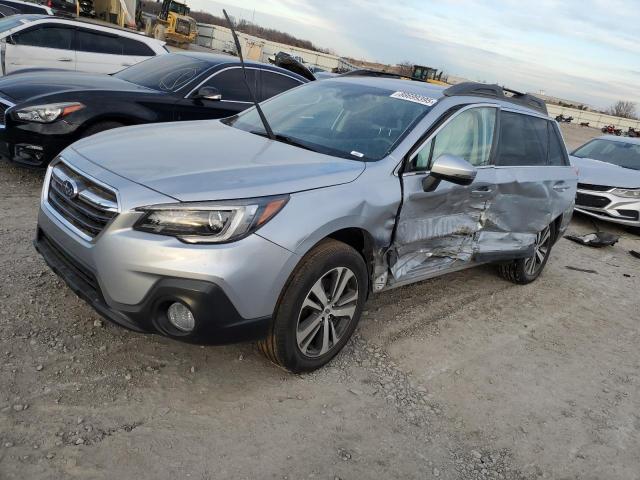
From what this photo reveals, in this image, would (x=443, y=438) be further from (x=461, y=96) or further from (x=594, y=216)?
(x=594, y=216)

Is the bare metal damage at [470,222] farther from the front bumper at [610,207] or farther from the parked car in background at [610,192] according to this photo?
the front bumper at [610,207]

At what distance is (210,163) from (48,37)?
7.57 m

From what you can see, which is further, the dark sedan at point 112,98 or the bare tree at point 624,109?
the bare tree at point 624,109

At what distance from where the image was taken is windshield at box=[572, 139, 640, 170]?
990 cm

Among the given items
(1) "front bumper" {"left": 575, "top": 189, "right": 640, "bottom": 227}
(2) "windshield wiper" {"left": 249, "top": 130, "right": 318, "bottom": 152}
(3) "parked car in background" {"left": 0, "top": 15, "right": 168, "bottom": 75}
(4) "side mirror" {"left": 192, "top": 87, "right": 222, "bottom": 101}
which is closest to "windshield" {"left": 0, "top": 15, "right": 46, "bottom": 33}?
(3) "parked car in background" {"left": 0, "top": 15, "right": 168, "bottom": 75}

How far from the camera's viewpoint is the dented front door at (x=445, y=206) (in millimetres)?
3545

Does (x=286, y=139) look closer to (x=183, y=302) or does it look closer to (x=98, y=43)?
(x=183, y=302)

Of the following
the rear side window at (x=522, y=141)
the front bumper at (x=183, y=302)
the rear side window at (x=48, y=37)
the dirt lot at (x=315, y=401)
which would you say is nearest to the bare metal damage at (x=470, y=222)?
the rear side window at (x=522, y=141)

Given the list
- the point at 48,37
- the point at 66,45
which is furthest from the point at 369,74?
the point at 48,37

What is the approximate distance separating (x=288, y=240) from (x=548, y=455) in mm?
1847

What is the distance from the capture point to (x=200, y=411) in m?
2.76

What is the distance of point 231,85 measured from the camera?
22.1 ft

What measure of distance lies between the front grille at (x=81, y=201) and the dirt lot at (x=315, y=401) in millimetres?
751

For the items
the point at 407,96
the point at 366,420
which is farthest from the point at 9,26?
the point at 366,420
